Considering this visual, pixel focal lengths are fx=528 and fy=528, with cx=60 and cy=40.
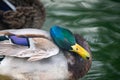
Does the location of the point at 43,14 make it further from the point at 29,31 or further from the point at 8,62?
the point at 8,62

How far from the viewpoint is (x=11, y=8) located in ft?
10.1

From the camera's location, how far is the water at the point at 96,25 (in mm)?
3363

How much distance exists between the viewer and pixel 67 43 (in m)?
2.91

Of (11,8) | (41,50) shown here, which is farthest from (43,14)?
(41,50)

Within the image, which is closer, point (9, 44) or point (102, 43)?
point (9, 44)

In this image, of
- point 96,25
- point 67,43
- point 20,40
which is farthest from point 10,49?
point 96,25

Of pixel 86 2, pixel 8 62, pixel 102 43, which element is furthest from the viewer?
pixel 86 2

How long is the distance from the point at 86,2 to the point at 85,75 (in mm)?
1111

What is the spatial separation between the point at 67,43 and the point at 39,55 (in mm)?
181

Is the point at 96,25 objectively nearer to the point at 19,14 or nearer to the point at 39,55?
the point at 19,14

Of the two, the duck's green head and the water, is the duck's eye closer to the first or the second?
the duck's green head

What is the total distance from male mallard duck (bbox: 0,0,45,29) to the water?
48cm

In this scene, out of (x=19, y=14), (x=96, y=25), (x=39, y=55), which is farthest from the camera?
(x=96, y=25)

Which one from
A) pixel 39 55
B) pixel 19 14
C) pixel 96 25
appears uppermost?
pixel 19 14
